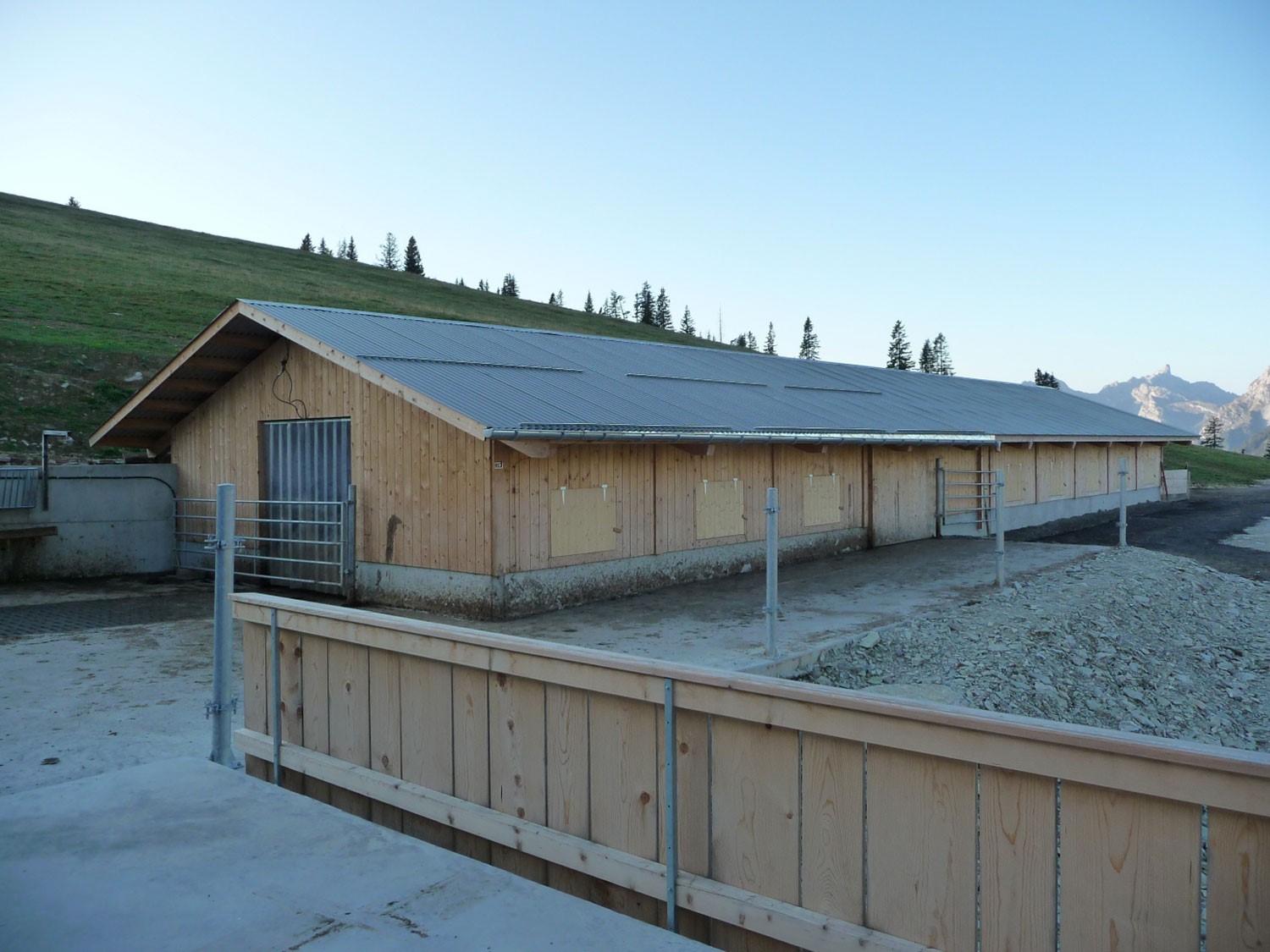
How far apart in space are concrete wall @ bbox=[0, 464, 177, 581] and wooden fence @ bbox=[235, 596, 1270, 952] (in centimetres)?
1394

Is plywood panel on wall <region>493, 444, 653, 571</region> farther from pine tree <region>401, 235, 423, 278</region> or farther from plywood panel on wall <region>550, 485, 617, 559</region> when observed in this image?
pine tree <region>401, 235, 423, 278</region>

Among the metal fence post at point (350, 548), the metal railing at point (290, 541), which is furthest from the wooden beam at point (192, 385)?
the metal fence post at point (350, 548)

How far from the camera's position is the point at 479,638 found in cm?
431

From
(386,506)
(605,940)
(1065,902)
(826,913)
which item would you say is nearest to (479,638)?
(605,940)

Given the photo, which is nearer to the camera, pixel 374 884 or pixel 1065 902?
pixel 1065 902

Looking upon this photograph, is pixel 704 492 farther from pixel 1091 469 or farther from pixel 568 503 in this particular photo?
pixel 1091 469

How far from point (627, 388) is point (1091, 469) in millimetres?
21666

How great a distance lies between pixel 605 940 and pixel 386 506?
1074 centimetres

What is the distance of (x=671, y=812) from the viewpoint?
3.66 m

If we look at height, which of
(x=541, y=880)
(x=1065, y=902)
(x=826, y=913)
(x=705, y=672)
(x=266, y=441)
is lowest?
(x=541, y=880)

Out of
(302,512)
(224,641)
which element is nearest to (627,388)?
(302,512)

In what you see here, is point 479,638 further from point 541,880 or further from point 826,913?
point 826,913

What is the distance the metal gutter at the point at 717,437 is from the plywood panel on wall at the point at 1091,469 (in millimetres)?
10895

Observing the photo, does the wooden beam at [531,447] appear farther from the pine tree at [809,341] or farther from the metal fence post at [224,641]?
the pine tree at [809,341]
